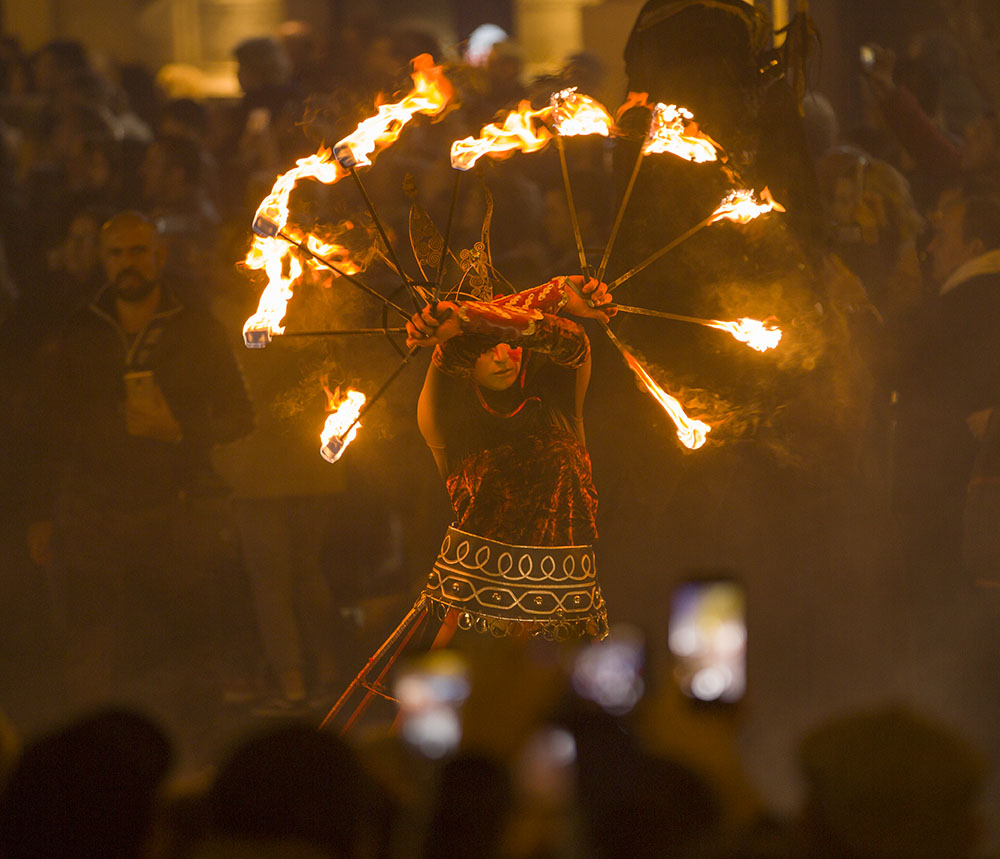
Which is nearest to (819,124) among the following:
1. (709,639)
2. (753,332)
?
(753,332)

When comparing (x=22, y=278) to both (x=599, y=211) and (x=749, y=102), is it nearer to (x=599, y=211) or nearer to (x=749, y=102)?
(x=599, y=211)

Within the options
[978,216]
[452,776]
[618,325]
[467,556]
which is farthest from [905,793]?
[978,216]

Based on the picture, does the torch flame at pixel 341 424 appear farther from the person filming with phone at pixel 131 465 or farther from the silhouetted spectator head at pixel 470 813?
the silhouetted spectator head at pixel 470 813

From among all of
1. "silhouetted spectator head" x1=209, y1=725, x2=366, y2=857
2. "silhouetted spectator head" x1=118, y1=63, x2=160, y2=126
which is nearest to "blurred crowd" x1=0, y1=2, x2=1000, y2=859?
"silhouetted spectator head" x1=118, y1=63, x2=160, y2=126

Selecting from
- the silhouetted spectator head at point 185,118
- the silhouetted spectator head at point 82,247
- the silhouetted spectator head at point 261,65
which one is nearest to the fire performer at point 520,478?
the silhouetted spectator head at point 82,247

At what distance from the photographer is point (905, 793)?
1994 mm

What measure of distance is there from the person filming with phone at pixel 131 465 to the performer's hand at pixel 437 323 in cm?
180

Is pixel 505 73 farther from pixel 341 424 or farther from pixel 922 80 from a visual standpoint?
pixel 341 424

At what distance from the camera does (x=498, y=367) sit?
3.93 meters

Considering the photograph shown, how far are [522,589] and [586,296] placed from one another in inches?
35.3

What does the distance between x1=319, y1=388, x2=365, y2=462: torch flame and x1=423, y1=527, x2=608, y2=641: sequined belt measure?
47 centimetres

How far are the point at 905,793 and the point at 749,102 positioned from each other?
3.26 meters

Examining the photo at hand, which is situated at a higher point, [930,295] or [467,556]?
[930,295]

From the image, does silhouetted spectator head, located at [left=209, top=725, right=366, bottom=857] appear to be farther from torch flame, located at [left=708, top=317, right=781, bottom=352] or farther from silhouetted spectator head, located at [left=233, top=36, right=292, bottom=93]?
silhouetted spectator head, located at [left=233, top=36, right=292, bottom=93]
